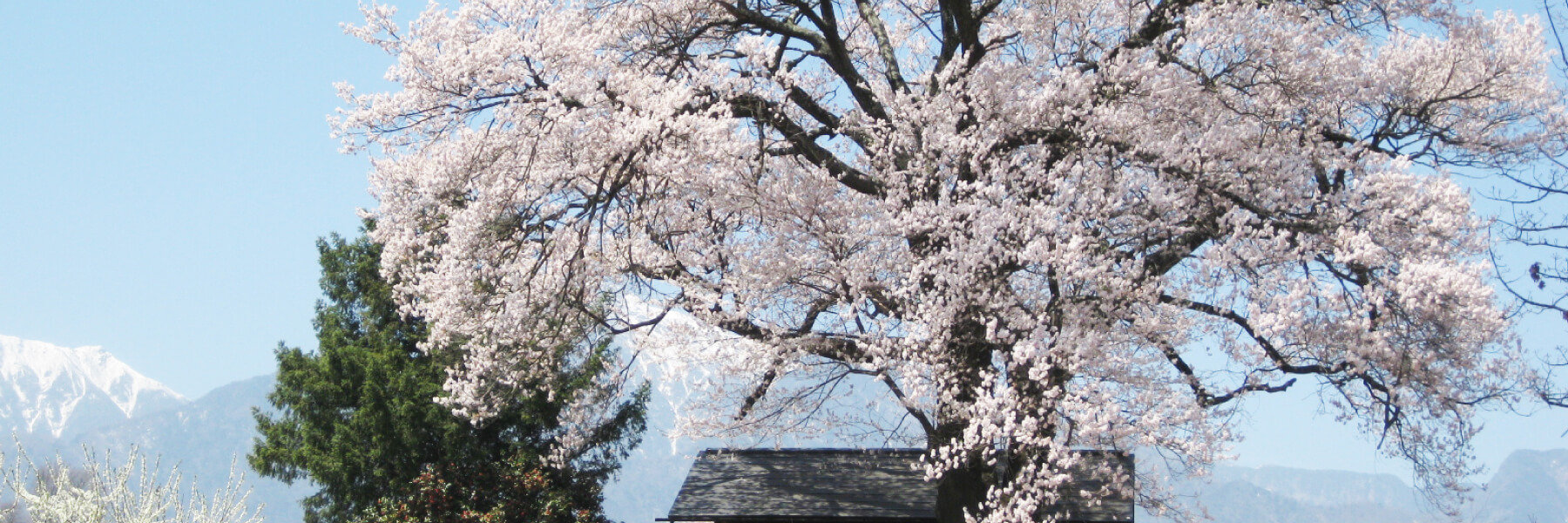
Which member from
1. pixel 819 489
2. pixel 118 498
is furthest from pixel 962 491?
pixel 118 498

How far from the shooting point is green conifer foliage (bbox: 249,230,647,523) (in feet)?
Answer: 55.1

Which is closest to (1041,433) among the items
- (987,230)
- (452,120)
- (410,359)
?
(987,230)

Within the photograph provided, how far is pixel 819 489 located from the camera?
47.6 feet

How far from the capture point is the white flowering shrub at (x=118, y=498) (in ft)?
24.7

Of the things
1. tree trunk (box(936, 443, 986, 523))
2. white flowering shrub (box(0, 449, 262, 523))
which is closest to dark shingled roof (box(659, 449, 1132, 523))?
tree trunk (box(936, 443, 986, 523))

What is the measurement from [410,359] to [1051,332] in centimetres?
1302

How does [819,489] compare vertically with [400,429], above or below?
below

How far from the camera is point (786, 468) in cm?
1528

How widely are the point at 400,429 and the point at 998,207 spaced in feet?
38.6

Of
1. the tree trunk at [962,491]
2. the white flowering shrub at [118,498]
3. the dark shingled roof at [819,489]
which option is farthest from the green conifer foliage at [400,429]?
the white flowering shrub at [118,498]

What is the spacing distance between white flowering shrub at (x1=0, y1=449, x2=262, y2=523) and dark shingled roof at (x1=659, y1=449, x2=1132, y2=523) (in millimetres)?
5943

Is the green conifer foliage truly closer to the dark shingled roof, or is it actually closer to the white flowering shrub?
the dark shingled roof

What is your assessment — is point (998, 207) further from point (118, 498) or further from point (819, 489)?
point (118, 498)

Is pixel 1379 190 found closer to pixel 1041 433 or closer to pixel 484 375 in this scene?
pixel 1041 433
